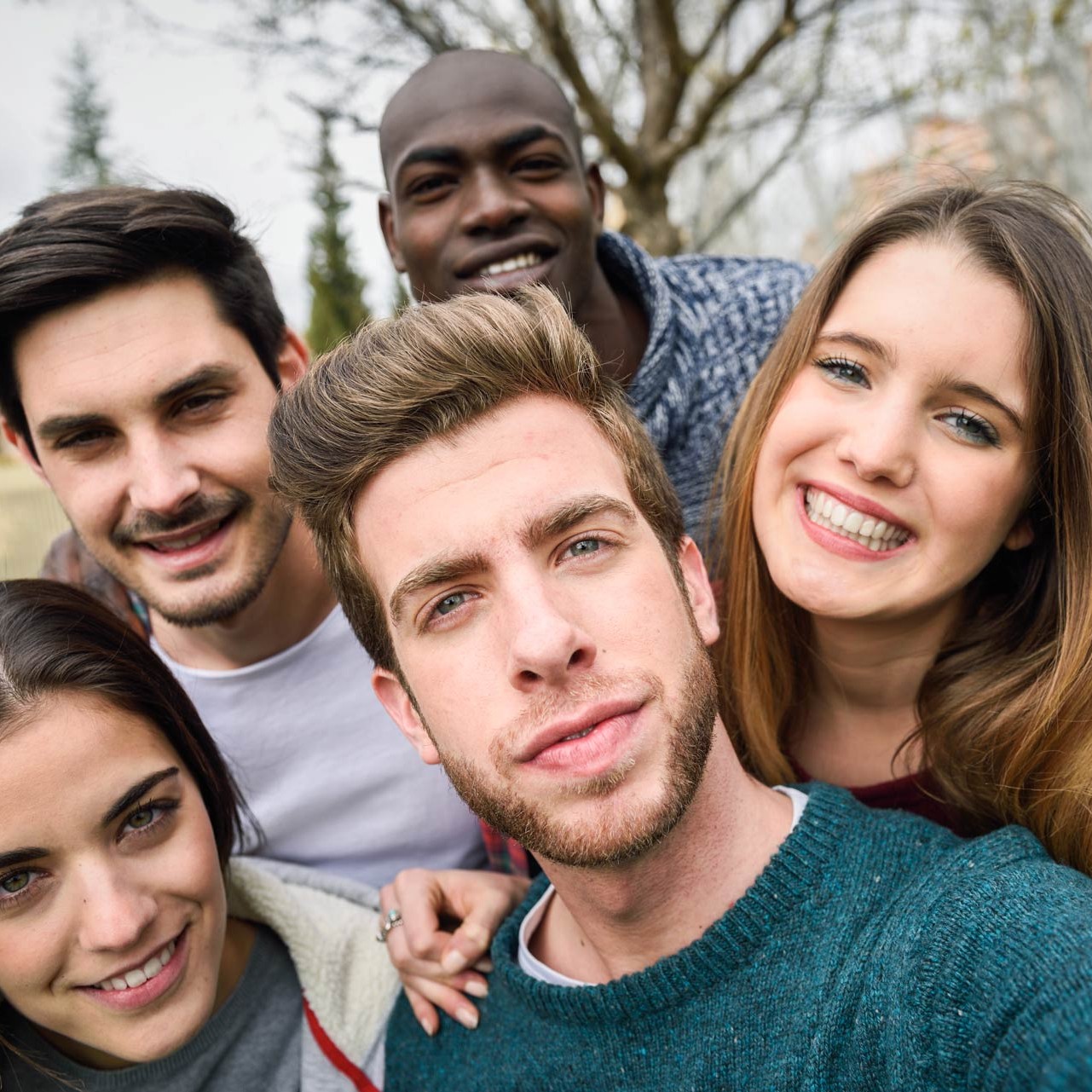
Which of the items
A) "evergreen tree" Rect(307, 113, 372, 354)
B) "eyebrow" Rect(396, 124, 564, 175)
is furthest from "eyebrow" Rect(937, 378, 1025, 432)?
"evergreen tree" Rect(307, 113, 372, 354)

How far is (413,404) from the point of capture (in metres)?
2.18

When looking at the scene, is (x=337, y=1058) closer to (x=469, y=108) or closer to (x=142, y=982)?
(x=142, y=982)

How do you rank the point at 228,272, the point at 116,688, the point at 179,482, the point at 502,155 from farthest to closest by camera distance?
Result: the point at 502,155 → the point at 228,272 → the point at 179,482 → the point at 116,688

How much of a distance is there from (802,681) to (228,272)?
2109 mm

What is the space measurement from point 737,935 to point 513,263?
2445 millimetres

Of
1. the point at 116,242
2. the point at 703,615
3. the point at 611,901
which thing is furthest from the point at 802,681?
the point at 116,242

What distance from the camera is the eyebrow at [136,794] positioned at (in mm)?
2168

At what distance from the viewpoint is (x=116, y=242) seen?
9.48ft

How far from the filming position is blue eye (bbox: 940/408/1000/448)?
2414mm

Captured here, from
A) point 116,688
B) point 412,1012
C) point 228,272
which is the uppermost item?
point 228,272

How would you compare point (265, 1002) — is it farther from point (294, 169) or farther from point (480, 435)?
point (294, 169)

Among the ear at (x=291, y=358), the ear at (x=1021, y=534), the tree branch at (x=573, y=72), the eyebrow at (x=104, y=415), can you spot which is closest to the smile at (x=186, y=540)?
the eyebrow at (x=104, y=415)

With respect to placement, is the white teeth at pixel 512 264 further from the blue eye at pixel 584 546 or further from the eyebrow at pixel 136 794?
the eyebrow at pixel 136 794

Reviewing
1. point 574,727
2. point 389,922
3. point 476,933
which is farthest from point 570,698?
point 389,922
